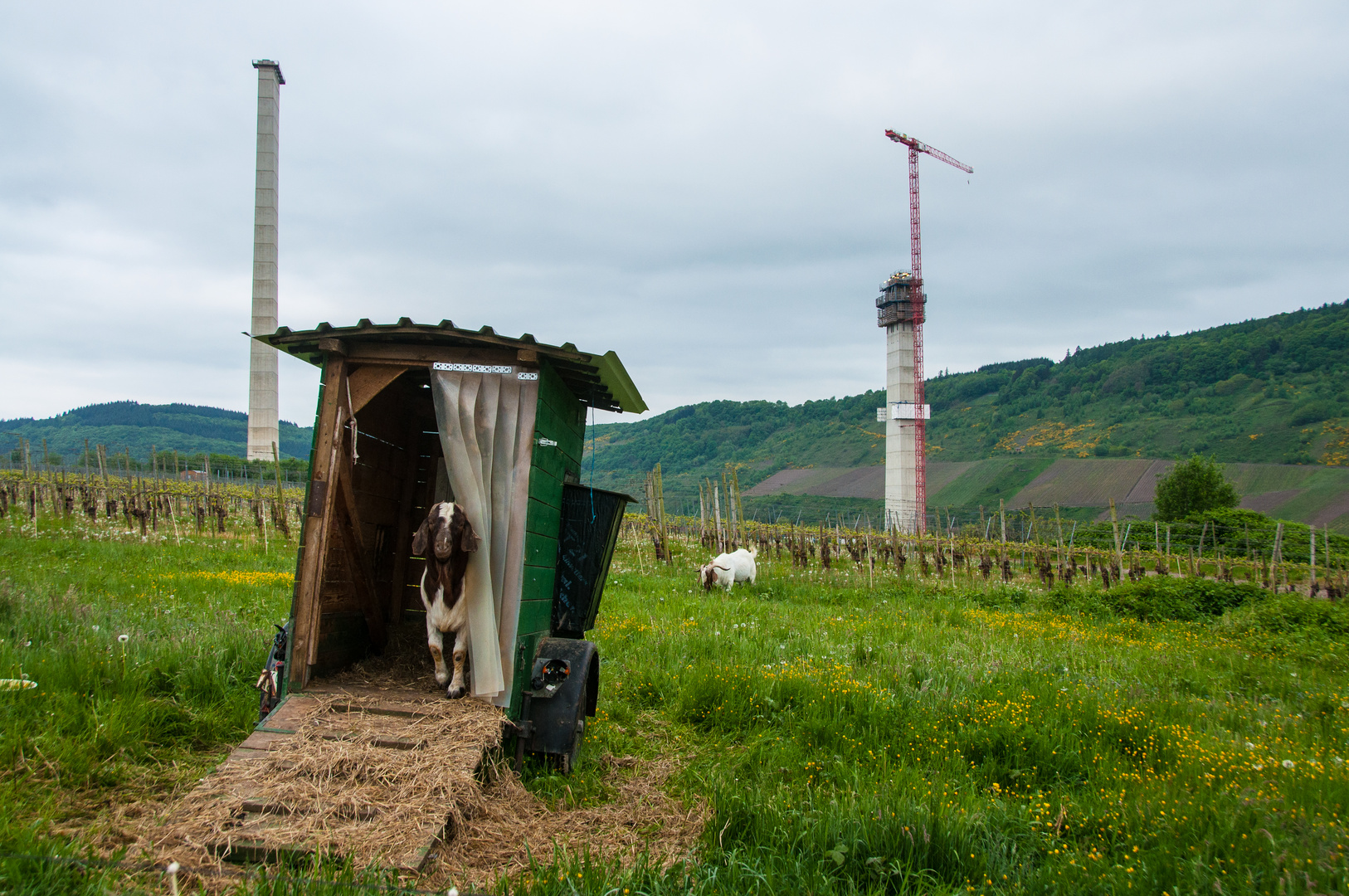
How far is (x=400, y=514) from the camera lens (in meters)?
7.71

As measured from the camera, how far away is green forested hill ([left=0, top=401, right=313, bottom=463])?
82438 millimetres

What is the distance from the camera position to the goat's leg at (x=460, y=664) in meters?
5.58

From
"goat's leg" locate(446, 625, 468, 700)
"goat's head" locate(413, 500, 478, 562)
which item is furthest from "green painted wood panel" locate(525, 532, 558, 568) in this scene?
"goat's leg" locate(446, 625, 468, 700)

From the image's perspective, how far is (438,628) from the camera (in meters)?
5.61

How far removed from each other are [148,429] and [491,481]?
104956mm

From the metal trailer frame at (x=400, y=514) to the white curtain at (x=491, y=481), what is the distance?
0.26 feet

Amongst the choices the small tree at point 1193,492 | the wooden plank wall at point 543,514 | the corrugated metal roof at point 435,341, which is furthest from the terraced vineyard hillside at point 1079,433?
the corrugated metal roof at point 435,341

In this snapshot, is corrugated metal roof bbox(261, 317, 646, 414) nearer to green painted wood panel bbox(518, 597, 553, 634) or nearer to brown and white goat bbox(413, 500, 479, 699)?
brown and white goat bbox(413, 500, 479, 699)

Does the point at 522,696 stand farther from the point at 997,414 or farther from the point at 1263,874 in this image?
the point at 997,414

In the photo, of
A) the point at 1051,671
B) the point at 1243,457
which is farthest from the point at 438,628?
the point at 1243,457

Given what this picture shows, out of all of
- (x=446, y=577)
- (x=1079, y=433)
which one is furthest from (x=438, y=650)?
(x=1079, y=433)

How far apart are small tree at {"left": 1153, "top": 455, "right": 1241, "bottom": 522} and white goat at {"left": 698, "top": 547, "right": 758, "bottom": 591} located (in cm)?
3796

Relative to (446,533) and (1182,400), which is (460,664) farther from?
(1182,400)

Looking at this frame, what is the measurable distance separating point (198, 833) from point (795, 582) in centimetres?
1638
